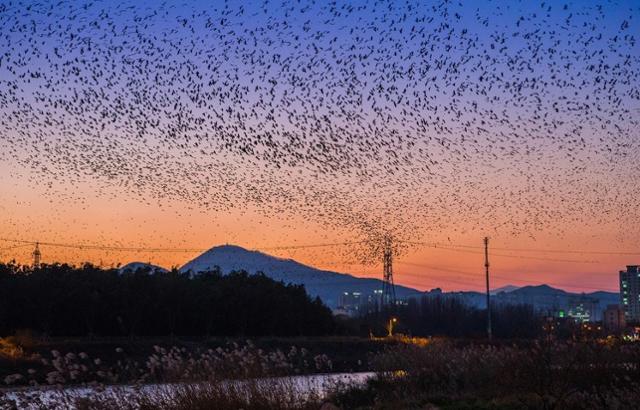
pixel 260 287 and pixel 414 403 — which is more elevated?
pixel 260 287

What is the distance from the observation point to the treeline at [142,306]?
58.3 m

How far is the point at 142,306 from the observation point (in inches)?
2448

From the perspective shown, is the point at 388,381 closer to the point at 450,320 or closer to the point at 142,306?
the point at 142,306

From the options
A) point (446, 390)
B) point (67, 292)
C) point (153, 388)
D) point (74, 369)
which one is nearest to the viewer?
point (74, 369)

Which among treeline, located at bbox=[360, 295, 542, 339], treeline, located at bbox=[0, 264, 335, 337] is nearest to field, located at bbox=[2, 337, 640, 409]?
treeline, located at bbox=[0, 264, 335, 337]

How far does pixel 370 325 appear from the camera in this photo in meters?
89.5

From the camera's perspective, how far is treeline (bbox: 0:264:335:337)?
58312 mm

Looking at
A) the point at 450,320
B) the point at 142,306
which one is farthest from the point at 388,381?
the point at 450,320

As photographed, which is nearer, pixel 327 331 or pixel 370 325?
pixel 327 331

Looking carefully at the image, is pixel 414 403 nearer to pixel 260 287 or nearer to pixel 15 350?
pixel 15 350

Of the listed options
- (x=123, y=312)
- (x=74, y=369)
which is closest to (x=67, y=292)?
(x=123, y=312)

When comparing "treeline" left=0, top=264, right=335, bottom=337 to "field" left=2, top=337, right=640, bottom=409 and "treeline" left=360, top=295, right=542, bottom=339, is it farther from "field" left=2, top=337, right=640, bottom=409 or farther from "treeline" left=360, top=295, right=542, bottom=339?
"treeline" left=360, top=295, right=542, bottom=339

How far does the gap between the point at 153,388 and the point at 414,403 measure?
5722 millimetres

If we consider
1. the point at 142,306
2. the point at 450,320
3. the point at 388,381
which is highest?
the point at 450,320
